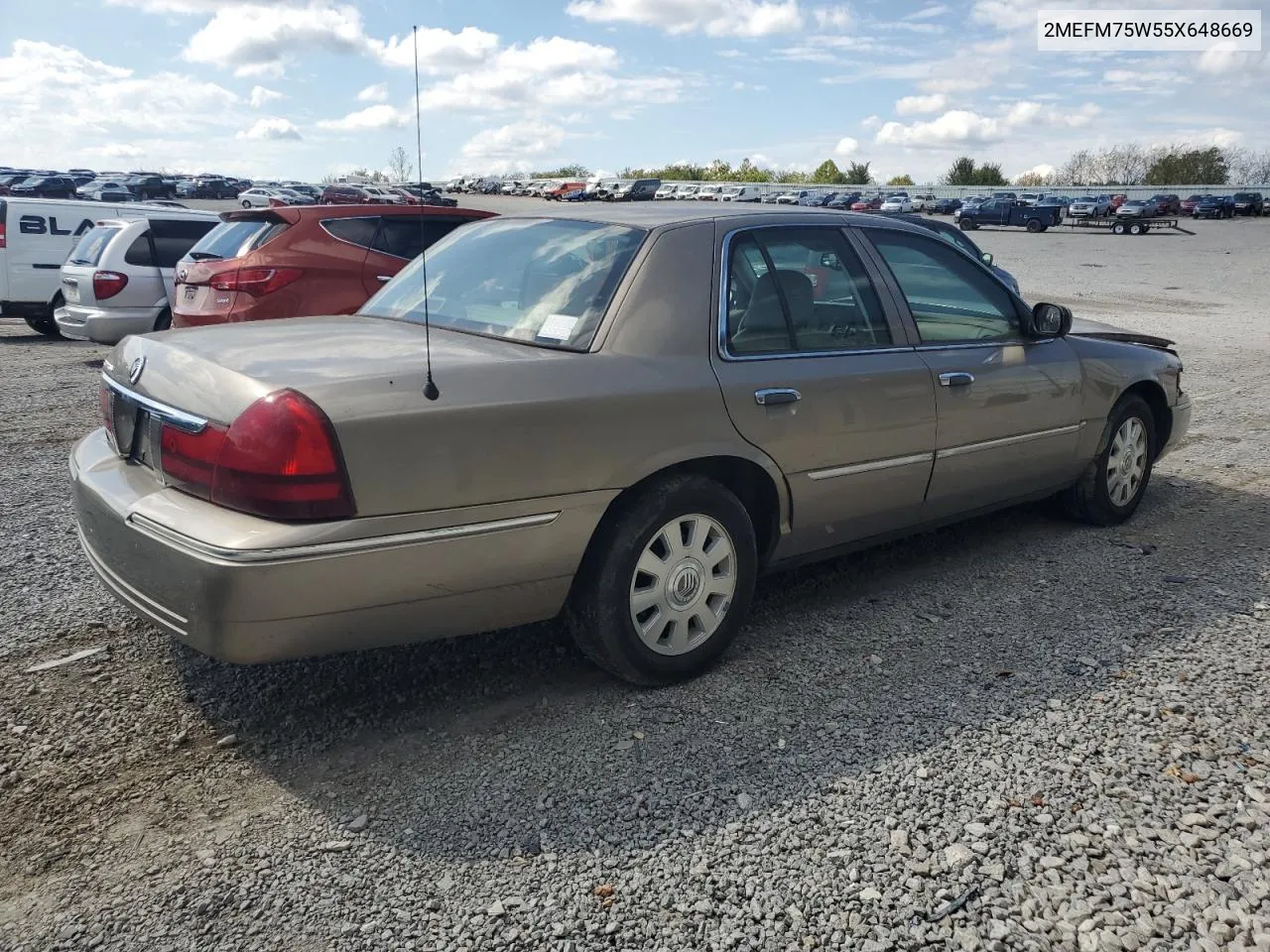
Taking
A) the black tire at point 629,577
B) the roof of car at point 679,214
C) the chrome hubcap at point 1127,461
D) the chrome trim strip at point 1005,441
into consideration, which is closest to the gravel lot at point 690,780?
the black tire at point 629,577

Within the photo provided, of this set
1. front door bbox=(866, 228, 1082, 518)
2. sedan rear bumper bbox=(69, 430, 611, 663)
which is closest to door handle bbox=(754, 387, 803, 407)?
sedan rear bumper bbox=(69, 430, 611, 663)

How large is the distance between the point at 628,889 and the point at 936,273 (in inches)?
121

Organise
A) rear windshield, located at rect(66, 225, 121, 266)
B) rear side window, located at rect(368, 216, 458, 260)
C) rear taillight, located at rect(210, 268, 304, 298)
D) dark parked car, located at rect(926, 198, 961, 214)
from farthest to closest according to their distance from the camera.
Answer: dark parked car, located at rect(926, 198, 961, 214) < rear windshield, located at rect(66, 225, 121, 266) < rear side window, located at rect(368, 216, 458, 260) < rear taillight, located at rect(210, 268, 304, 298)

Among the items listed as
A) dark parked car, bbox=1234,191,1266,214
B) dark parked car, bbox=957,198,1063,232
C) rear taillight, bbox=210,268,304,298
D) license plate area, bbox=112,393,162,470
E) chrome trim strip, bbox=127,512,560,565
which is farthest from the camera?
dark parked car, bbox=1234,191,1266,214

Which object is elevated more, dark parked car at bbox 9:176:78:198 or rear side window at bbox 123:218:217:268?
dark parked car at bbox 9:176:78:198

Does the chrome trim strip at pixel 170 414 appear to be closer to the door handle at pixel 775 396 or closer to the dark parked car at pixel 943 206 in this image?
the door handle at pixel 775 396

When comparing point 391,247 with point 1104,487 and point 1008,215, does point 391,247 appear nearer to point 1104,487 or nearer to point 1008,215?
point 1104,487

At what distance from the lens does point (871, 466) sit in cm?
413

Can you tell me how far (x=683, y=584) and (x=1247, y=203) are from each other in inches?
2560

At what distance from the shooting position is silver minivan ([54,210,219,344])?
11117 mm

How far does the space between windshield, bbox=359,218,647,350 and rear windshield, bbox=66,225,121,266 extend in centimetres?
843

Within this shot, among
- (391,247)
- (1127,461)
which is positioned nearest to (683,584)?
(1127,461)

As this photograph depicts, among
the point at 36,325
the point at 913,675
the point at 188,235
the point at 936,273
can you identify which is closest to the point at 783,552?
the point at 913,675

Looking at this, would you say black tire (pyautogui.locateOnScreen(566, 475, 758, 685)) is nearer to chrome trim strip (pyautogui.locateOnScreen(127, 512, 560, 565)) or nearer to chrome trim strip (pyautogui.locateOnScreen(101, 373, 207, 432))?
chrome trim strip (pyautogui.locateOnScreen(127, 512, 560, 565))
